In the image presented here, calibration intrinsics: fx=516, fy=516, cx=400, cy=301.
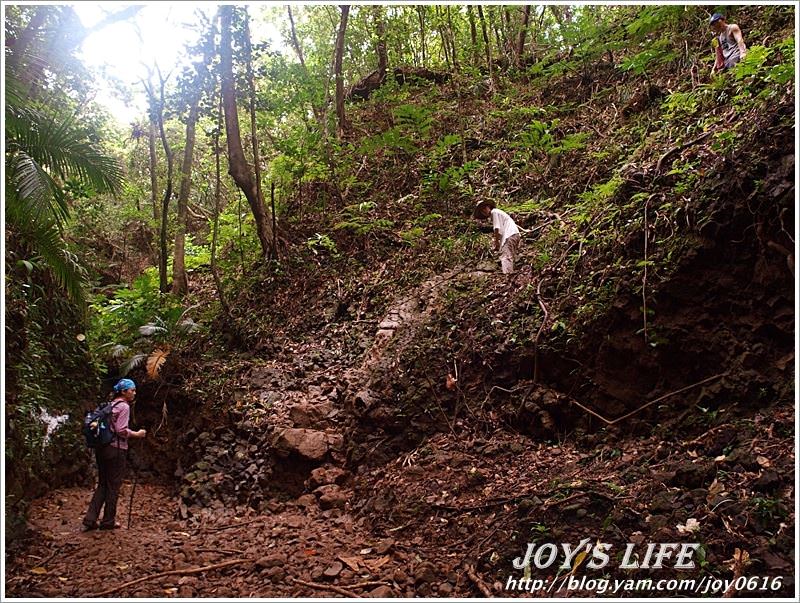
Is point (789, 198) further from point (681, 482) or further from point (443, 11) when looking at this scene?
point (443, 11)

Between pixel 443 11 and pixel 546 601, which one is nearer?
pixel 546 601

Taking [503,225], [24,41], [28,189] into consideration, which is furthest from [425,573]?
[24,41]

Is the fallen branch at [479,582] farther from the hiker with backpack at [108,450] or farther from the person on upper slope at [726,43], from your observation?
the person on upper slope at [726,43]

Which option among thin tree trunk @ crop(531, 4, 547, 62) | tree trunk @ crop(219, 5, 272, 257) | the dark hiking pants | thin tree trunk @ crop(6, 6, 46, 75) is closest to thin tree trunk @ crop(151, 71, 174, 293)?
tree trunk @ crop(219, 5, 272, 257)

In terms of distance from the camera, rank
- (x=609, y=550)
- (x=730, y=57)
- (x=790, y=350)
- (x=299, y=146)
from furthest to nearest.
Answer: (x=299, y=146) < (x=730, y=57) < (x=790, y=350) < (x=609, y=550)

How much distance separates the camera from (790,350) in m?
4.49

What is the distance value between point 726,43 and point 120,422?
387 inches

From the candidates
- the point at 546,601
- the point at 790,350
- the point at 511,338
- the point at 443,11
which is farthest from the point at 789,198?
the point at 443,11

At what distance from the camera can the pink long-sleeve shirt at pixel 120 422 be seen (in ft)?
19.3

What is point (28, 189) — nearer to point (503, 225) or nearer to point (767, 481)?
point (503, 225)

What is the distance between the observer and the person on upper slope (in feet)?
24.3

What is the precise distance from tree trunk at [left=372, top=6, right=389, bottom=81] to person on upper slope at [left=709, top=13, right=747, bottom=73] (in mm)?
9276

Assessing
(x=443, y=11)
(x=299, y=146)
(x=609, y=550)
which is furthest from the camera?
(x=443, y=11)

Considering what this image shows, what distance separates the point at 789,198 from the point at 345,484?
5.57 metres
